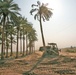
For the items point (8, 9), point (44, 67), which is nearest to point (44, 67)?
point (44, 67)

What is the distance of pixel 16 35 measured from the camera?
186 feet

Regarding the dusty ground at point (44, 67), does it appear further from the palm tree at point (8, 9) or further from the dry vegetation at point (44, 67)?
the palm tree at point (8, 9)

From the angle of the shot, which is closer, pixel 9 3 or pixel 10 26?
pixel 9 3

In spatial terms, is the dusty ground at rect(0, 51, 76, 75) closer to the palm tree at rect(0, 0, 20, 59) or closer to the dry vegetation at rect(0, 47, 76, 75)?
the dry vegetation at rect(0, 47, 76, 75)

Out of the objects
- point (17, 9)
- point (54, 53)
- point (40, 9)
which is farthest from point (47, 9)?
point (54, 53)

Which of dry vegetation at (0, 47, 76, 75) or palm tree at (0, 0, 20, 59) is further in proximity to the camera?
palm tree at (0, 0, 20, 59)

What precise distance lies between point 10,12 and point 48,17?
22.8 feet

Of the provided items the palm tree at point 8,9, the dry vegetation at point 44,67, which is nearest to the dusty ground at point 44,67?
the dry vegetation at point 44,67

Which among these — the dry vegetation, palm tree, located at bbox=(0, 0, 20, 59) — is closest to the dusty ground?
the dry vegetation

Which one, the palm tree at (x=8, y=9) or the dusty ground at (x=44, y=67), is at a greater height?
the palm tree at (x=8, y=9)

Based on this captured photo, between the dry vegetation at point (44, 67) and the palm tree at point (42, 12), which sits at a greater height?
the palm tree at point (42, 12)

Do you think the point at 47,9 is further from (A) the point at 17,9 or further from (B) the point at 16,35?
(B) the point at 16,35

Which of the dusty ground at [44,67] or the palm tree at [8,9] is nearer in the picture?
the dusty ground at [44,67]

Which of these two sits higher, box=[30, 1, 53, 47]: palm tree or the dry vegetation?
box=[30, 1, 53, 47]: palm tree
